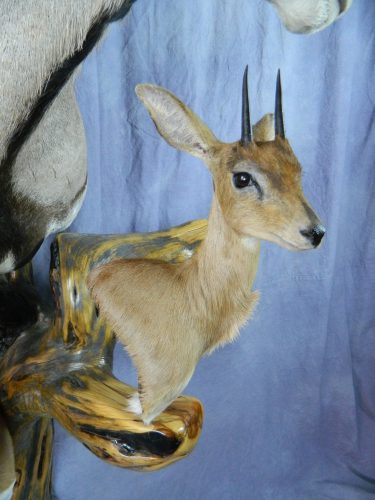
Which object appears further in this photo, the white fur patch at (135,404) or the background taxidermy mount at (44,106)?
the white fur patch at (135,404)

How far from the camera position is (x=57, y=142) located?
42 centimetres

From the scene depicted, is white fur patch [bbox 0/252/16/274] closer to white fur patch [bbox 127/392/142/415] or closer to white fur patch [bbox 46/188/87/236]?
white fur patch [bbox 46/188/87/236]

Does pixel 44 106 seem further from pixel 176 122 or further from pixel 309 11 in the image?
pixel 309 11

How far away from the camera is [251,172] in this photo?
1.25ft

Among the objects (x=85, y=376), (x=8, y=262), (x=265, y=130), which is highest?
(x=265, y=130)

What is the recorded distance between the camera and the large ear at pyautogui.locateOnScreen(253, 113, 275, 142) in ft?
1.33

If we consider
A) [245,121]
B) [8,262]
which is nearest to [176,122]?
[245,121]

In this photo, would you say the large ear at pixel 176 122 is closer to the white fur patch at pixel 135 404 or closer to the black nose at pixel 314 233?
the black nose at pixel 314 233

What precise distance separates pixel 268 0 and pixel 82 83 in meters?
0.16

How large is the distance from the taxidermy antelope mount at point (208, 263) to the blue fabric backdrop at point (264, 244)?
0.06 m

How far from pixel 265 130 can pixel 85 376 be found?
259mm

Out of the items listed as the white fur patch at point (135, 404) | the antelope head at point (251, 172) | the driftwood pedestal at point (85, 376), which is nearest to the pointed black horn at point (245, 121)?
the antelope head at point (251, 172)

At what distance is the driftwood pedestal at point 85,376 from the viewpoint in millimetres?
442

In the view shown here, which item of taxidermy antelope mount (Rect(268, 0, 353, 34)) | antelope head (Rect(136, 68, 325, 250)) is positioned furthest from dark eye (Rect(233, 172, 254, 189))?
taxidermy antelope mount (Rect(268, 0, 353, 34))
